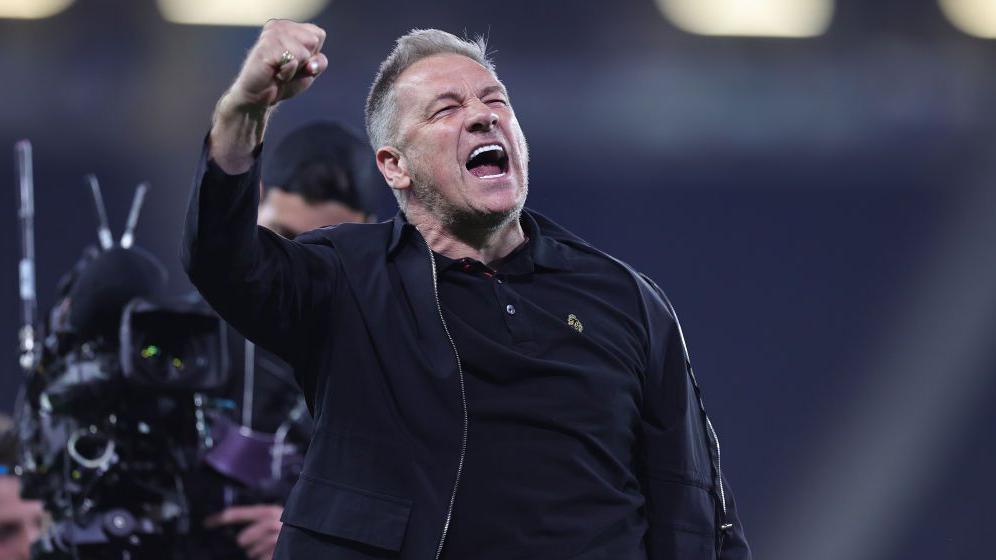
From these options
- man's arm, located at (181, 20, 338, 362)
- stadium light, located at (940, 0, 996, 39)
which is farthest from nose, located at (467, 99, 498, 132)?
stadium light, located at (940, 0, 996, 39)

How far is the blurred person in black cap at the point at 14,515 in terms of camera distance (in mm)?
2484

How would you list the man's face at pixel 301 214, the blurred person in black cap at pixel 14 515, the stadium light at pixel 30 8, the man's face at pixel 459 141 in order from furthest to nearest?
the stadium light at pixel 30 8 < the man's face at pixel 301 214 < the blurred person in black cap at pixel 14 515 < the man's face at pixel 459 141

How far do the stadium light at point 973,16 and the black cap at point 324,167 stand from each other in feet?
8.15

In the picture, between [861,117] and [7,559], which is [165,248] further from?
[861,117]

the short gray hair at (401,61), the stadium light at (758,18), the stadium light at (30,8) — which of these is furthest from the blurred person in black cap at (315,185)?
the stadium light at (758,18)

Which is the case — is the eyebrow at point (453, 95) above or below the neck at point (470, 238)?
above

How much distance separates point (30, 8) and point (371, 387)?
3149 millimetres

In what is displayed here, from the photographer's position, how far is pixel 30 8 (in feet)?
14.4

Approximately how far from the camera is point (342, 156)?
10.00ft

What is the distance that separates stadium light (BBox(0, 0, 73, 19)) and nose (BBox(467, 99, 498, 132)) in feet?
9.42

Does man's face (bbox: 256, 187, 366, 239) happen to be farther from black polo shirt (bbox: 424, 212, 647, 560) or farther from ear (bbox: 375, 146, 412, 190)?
black polo shirt (bbox: 424, 212, 647, 560)

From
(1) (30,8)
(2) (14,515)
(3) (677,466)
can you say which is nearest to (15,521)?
(2) (14,515)

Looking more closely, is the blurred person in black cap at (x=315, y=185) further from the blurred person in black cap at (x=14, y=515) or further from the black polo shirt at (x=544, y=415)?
the black polo shirt at (x=544, y=415)

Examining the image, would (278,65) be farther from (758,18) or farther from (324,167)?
(758,18)
